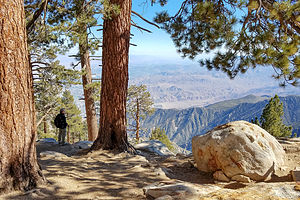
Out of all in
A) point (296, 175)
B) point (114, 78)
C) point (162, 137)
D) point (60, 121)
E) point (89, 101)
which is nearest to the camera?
point (296, 175)

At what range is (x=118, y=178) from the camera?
384 centimetres

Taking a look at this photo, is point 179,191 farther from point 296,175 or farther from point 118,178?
point 296,175

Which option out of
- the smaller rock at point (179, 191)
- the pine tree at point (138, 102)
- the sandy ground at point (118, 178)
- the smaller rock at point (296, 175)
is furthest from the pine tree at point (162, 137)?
the smaller rock at point (179, 191)

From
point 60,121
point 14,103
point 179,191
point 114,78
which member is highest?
point 114,78

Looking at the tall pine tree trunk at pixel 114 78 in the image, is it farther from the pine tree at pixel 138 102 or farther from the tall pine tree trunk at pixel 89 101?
the pine tree at pixel 138 102

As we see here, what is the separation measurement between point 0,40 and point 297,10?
5824 millimetres

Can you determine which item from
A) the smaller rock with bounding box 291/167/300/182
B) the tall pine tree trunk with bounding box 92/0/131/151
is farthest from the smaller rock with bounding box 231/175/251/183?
the tall pine tree trunk with bounding box 92/0/131/151

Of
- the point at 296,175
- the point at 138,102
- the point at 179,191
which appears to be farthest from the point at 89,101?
the point at 138,102

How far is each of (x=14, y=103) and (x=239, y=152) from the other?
394 centimetres

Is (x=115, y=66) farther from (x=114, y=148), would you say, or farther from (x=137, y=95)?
(x=137, y=95)

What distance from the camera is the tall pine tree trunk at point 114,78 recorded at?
18.8ft

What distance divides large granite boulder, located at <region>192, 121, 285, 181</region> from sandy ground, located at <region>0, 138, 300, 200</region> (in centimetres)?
25

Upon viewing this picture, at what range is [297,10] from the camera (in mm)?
4641

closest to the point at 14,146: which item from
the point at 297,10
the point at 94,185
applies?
the point at 94,185
